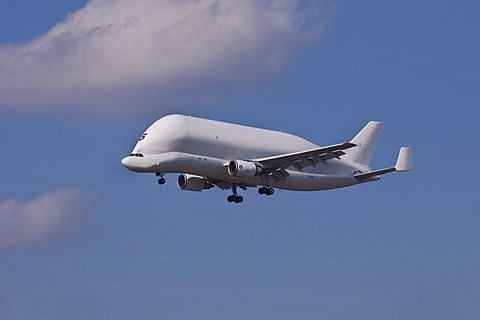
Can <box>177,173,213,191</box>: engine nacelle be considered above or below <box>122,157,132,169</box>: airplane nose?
above

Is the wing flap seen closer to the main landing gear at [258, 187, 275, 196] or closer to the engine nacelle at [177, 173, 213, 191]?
the main landing gear at [258, 187, 275, 196]

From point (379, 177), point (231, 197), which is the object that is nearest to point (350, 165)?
point (379, 177)

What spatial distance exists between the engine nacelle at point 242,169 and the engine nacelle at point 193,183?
20.7 ft

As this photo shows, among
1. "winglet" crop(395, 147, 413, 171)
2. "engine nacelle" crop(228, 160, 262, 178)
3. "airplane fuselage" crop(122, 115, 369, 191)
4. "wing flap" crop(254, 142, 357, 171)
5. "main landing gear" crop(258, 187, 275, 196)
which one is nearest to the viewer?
"airplane fuselage" crop(122, 115, 369, 191)

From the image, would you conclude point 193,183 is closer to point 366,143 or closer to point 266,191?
point 266,191

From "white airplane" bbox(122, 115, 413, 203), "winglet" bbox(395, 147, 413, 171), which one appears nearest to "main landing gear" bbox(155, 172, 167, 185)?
"white airplane" bbox(122, 115, 413, 203)

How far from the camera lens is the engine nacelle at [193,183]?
122000 millimetres

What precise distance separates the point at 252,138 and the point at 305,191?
7.03 m

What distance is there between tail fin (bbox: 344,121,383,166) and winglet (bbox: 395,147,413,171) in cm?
638

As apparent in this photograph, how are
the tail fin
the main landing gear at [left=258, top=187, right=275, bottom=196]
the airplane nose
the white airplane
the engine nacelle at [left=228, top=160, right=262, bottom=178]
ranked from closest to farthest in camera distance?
the airplane nose < the white airplane < the engine nacelle at [left=228, top=160, right=262, bottom=178] < the main landing gear at [left=258, top=187, right=275, bottom=196] < the tail fin

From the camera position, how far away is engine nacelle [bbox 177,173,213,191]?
122 metres

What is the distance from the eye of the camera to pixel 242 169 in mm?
116000

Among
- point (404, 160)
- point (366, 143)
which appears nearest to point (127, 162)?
point (404, 160)

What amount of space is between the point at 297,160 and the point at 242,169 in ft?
17.2
